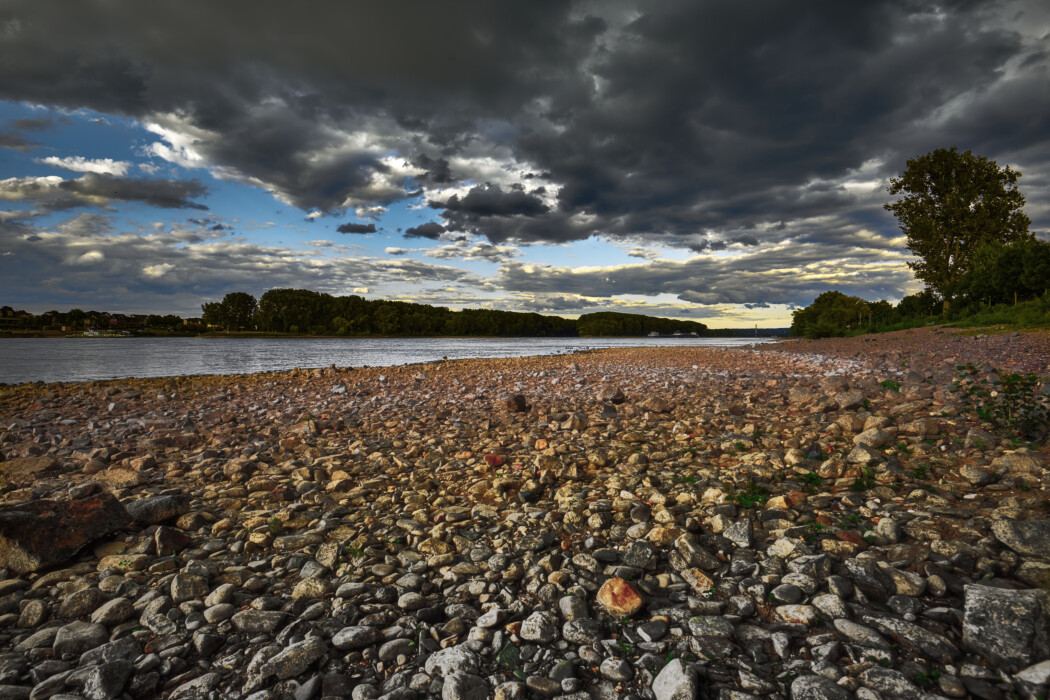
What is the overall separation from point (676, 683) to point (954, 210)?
5734 cm

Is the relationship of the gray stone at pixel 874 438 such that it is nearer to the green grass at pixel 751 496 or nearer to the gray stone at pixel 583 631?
the green grass at pixel 751 496

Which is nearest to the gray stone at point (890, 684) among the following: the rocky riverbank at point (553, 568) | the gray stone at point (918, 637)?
the rocky riverbank at point (553, 568)

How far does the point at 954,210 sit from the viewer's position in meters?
41.3

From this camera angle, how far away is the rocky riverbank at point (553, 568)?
241 cm

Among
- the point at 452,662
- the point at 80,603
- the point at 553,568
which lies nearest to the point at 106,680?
the point at 80,603

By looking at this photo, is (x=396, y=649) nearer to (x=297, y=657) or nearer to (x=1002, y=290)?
(x=297, y=657)

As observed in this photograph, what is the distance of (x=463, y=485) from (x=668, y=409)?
17.3 feet

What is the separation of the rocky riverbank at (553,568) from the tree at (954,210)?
49472 millimetres

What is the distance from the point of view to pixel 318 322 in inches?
4715

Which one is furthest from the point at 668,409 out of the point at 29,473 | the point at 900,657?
the point at 29,473

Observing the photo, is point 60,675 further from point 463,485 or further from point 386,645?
point 463,485

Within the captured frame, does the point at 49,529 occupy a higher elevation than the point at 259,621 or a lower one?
higher

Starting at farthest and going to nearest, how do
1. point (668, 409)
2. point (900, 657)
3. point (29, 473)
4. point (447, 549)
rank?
point (668, 409), point (29, 473), point (447, 549), point (900, 657)

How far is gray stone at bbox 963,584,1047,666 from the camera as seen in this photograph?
2.18 m
